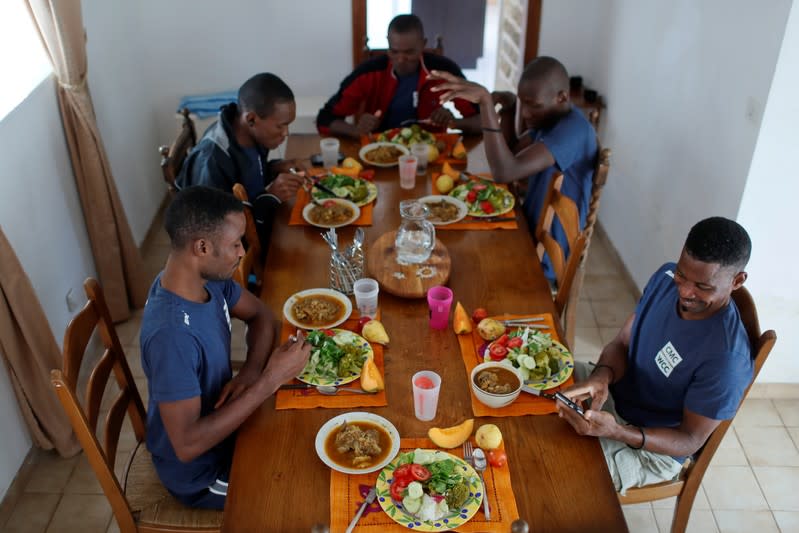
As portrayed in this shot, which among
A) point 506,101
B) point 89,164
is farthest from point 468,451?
point 89,164

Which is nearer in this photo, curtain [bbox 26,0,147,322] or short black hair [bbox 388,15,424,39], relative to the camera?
curtain [bbox 26,0,147,322]

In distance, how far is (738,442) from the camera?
2.95 meters

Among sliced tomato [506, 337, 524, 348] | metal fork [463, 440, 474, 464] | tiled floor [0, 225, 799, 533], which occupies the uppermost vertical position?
sliced tomato [506, 337, 524, 348]

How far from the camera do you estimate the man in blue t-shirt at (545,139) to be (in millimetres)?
2828

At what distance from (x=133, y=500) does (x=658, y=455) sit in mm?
1544

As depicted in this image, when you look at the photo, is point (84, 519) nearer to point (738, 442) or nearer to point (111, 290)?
point (111, 290)

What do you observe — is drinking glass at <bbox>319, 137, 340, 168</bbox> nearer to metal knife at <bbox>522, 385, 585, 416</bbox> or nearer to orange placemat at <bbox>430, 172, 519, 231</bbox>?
orange placemat at <bbox>430, 172, 519, 231</bbox>

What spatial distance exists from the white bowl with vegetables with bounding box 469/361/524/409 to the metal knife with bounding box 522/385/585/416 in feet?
0.09

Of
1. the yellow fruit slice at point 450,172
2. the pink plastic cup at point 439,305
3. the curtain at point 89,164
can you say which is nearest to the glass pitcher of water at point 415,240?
the pink plastic cup at point 439,305

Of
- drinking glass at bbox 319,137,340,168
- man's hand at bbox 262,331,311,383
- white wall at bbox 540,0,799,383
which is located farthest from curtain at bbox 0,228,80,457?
white wall at bbox 540,0,799,383

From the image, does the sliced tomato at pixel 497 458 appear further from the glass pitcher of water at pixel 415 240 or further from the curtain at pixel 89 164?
the curtain at pixel 89 164

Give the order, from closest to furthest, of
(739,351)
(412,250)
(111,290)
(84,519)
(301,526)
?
(301,526) < (739,351) < (412,250) < (84,519) < (111,290)

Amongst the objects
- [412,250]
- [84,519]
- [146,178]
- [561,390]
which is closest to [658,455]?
[561,390]

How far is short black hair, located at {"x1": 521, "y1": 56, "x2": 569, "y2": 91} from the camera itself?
2.83m
